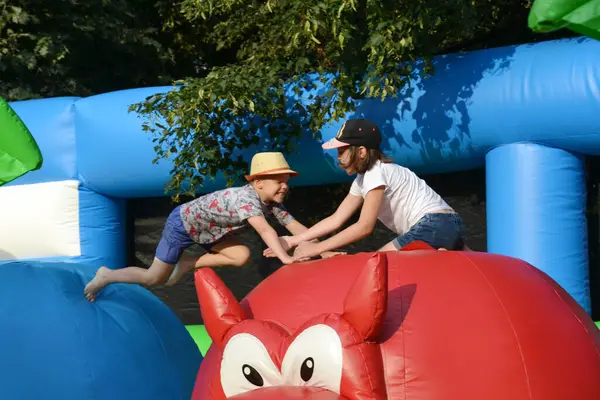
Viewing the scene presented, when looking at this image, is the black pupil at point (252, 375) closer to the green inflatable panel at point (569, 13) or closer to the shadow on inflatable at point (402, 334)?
the shadow on inflatable at point (402, 334)

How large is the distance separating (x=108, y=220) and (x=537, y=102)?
10.5 ft

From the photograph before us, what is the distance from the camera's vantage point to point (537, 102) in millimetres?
5637

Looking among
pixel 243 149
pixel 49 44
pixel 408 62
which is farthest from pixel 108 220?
pixel 408 62

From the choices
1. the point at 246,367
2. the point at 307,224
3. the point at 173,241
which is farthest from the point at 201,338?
the point at 246,367

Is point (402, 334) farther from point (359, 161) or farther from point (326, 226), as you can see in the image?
point (359, 161)

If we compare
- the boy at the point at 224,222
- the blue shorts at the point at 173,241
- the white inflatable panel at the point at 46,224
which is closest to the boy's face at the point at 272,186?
the boy at the point at 224,222

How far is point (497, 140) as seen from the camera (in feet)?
19.1

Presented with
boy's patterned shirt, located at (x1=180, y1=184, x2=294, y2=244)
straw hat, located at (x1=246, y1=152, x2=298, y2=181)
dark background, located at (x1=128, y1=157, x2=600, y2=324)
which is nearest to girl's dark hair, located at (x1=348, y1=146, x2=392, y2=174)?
straw hat, located at (x1=246, y1=152, x2=298, y2=181)

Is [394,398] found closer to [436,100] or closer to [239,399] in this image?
[239,399]

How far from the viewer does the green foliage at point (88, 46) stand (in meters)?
8.34

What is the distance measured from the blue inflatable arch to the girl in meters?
1.85

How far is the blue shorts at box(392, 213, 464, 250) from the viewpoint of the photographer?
3.73 meters

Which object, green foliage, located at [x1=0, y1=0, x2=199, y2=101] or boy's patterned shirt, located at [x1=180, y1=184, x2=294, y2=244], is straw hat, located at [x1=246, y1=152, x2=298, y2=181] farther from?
green foliage, located at [x1=0, y1=0, x2=199, y2=101]

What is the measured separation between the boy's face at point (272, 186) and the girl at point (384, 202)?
0.55 meters
